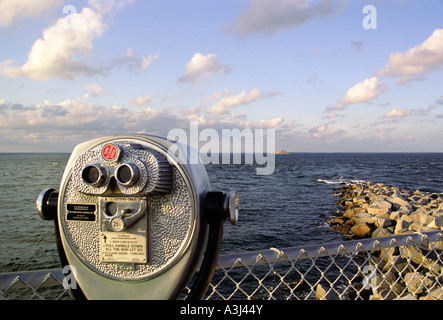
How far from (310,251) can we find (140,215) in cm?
102

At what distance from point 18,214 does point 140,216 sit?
77.2 ft

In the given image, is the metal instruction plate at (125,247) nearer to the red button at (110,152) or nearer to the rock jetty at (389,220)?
the red button at (110,152)

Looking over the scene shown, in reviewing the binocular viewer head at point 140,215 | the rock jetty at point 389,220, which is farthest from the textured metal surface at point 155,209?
the rock jetty at point 389,220

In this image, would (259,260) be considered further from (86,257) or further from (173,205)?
(86,257)

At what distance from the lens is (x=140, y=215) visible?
53.7 inches

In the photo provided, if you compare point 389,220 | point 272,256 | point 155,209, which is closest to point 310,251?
point 272,256

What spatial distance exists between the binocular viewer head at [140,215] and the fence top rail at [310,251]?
1.22 feet

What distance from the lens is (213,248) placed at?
1.48 metres

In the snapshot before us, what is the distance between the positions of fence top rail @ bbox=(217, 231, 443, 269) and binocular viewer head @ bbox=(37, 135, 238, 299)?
1.22 ft

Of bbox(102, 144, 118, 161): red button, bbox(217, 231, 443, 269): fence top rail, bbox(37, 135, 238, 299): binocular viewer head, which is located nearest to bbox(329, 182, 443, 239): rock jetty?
bbox(217, 231, 443, 269): fence top rail

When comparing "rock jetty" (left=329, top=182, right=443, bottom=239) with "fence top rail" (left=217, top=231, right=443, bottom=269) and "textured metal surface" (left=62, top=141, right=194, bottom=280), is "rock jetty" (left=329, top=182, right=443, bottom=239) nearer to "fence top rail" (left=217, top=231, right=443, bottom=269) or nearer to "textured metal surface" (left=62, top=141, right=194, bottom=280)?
"fence top rail" (left=217, top=231, right=443, bottom=269)

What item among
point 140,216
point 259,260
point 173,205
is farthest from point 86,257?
point 259,260

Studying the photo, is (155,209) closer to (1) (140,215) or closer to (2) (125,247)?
(1) (140,215)
